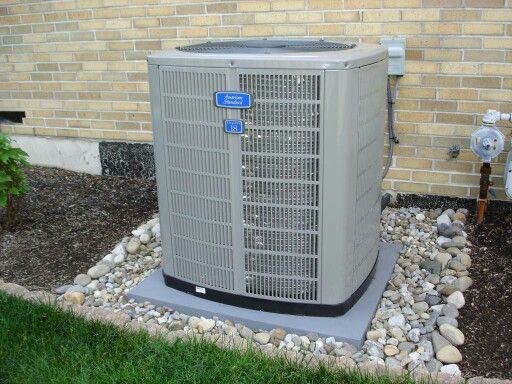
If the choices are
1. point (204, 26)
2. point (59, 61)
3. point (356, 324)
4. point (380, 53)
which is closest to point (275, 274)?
point (356, 324)

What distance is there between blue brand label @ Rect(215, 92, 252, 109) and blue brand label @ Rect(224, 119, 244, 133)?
2.5 inches

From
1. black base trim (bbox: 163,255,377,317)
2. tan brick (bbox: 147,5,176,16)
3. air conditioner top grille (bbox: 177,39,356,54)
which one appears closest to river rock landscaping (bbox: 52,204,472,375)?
black base trim (bbox: 163,255,377,317)

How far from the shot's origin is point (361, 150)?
256 centimetres

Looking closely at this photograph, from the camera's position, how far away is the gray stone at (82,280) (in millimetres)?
3199

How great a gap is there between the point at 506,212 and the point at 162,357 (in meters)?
2.43

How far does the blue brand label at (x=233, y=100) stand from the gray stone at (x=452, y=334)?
1296 mm

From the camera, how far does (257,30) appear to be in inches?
162

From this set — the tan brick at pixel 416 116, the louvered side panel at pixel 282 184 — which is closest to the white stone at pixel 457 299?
the louvered side panel at pixel 282 184

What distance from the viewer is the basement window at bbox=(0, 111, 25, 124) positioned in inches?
212

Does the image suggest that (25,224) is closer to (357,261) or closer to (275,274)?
(275,274)

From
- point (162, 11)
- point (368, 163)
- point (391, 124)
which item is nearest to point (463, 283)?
point (368, 163)

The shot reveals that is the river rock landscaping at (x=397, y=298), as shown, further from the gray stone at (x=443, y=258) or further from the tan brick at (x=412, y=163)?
the tan brick at (x=412, y=163)

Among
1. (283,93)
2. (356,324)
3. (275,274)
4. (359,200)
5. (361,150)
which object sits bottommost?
(356,324)

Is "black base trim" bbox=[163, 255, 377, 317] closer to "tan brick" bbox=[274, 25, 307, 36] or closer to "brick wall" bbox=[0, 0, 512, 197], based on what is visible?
"brick wall" bbox=[0, 0, 512, 197]
